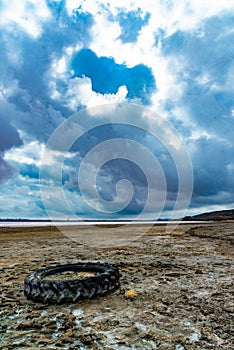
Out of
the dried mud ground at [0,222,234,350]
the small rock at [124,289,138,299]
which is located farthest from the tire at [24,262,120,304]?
the small rock at [124,289,138,299]

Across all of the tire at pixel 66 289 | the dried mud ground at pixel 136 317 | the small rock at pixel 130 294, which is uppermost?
the tire at pixel 66 289

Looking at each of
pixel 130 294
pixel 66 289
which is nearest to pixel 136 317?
pixel 130 294

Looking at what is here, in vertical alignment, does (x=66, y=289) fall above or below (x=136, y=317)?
above

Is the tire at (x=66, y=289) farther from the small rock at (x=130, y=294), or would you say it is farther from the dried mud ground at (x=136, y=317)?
the small rock at (x=130, y=294)

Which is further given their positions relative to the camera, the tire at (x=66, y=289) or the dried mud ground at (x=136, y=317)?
the tire at (x=66, y=289)

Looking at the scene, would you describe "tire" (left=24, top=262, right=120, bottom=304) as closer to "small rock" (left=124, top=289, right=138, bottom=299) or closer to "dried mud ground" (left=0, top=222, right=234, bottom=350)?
"dried mud ground" (left=0, top=222, right=234, bottom=350)

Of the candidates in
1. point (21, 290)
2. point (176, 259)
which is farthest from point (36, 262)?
point (176, 259)

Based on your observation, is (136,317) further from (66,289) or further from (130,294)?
(66,289)

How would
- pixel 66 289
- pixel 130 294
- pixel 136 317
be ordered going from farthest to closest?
pixel 130 294 → pixel 66 289 → pixel 136 317

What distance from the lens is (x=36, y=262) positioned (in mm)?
7109

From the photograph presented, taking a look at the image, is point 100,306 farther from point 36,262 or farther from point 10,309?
point 36,262

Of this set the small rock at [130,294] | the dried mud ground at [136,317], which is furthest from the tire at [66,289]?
the small rock at [130,294]

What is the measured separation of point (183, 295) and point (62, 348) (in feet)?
6.76

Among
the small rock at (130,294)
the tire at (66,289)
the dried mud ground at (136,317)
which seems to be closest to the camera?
the dried mud ground at (136,317)
